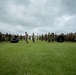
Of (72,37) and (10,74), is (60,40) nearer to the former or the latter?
(72,37)

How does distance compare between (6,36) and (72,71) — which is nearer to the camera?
(72,71)

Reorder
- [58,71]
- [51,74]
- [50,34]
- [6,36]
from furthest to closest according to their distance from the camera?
[6,36]
[50,34]
[58,71]
[51,74]

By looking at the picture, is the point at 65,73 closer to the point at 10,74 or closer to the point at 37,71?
the point at 37,71

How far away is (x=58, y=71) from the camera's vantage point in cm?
754

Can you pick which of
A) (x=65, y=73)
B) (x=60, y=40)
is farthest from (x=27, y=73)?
(x=60, y=40)

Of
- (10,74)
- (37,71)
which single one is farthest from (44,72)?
(10,74)

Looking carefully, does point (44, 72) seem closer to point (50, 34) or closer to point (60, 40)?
point (60, 40)

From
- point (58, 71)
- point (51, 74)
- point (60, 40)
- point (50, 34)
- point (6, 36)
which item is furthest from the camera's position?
point (6, 36)

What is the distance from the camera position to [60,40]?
138ft

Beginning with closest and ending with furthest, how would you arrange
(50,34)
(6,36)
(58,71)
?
1. (58,71)
2. (50,34)
3. (6,36)

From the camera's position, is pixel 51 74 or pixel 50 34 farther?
pixel 50 34

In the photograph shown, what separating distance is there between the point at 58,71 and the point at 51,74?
625 millimetres

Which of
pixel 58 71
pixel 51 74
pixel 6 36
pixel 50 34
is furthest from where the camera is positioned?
pixel 6 36

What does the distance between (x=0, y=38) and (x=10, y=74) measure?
125ft
